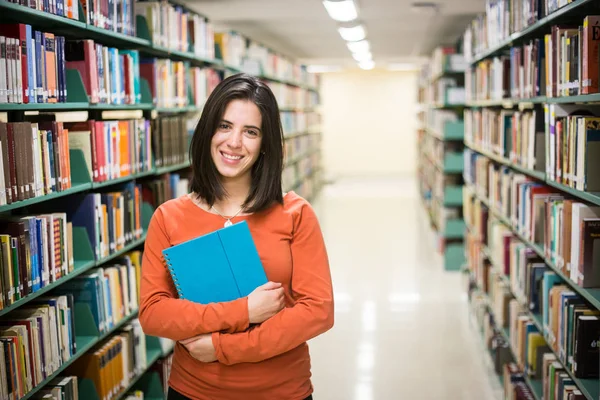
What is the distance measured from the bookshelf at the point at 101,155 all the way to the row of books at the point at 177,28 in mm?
13

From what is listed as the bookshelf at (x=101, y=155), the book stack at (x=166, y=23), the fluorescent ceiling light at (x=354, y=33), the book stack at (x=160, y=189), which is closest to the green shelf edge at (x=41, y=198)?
the bookshelf at (x=101, y=155)

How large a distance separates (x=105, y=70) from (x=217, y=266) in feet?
5.54

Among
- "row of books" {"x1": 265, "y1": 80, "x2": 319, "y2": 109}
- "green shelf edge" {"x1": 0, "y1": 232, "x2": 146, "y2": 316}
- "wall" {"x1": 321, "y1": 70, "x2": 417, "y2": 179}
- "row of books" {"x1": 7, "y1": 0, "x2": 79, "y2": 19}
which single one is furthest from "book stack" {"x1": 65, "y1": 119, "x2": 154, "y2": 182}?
"wall" {"x1": 321, "y1": 70, "x2": 417, "y2": 179}

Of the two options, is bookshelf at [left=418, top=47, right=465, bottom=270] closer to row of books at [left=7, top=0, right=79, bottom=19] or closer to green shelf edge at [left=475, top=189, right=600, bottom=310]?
green shelf edge at [left=475, top=189, right=600, bottom=310]

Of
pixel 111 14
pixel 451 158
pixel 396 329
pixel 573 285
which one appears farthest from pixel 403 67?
pixel 573 285

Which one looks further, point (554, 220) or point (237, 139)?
point (554, 220)

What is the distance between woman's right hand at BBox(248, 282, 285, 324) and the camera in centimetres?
178

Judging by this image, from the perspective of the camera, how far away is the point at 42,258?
8.52 feet

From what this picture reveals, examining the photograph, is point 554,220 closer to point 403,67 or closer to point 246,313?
point 246,313

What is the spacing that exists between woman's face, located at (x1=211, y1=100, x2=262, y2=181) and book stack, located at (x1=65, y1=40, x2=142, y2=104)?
133 cm

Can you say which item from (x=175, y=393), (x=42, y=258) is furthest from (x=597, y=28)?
(x=42, y=258)

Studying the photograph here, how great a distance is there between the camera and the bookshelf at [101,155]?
2562 millimetres

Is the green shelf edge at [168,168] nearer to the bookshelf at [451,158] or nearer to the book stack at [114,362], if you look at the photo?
the book stack at [114,362]

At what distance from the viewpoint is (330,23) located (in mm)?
7953
